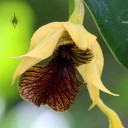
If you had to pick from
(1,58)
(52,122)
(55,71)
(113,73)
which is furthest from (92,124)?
(55,71)

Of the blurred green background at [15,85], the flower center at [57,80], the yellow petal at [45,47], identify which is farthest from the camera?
the blurred green background at [15,85]

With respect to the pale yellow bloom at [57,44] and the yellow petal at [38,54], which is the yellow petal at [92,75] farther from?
the yellow petal at [38,54]

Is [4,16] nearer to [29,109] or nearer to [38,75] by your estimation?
[29,109]

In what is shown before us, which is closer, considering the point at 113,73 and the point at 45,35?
the point at 45,35

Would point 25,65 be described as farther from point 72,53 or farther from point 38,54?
point 72,53

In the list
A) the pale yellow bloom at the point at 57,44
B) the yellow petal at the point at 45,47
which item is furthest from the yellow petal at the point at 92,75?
the yellow petal at the point at 45,47

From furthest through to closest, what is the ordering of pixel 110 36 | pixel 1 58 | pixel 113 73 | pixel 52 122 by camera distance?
pixel 113 73 < pixel 52 122 < pixel 1 58 < pixel 110 36
